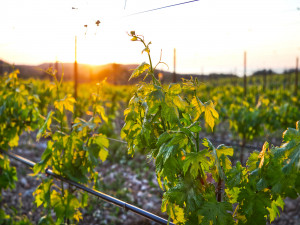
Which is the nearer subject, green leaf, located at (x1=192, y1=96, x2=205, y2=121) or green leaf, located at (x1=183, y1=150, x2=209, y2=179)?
green leaf, located at (x1=183, y1=150, x2=209, y2=179)

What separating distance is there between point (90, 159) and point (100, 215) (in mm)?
2195

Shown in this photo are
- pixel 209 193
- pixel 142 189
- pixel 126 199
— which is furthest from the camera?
pixel 142 189

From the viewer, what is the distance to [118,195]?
185 inches

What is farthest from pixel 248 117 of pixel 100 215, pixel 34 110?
pixel 34 110

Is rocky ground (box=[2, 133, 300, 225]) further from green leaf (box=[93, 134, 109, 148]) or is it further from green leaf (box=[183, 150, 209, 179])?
green leaf (box=[183, 150, 209, 179])

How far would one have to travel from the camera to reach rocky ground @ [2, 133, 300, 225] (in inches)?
162

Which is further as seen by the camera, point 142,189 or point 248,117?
point 248,117

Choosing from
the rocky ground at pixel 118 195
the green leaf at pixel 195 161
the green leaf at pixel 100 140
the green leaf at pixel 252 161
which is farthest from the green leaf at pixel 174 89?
the rocky ground at pixel 118 195

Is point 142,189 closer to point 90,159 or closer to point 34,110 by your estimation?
point 34,110

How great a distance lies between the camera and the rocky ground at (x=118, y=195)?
13.5ft

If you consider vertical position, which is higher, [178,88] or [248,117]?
[178,88]

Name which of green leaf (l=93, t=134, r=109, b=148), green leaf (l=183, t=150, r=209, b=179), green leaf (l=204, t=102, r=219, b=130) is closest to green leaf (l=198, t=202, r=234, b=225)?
green leaf (l=183, t=150, r=209, b=179)

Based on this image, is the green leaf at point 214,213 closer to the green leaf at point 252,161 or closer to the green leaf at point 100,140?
the green leaf at point 252,161

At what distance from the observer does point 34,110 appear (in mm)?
3326
